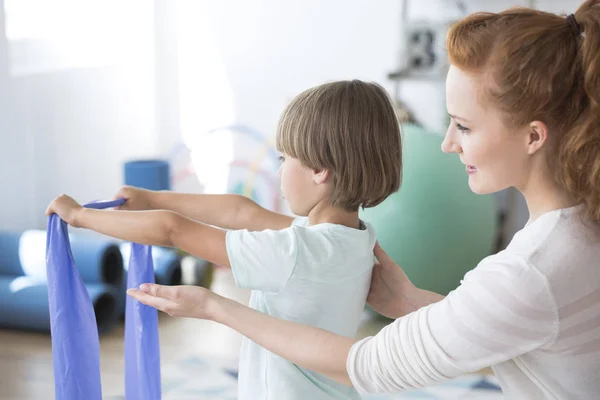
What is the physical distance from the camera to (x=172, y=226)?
4.42 feet

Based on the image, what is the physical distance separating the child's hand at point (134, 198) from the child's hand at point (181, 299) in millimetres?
346

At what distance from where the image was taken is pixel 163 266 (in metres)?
3.58

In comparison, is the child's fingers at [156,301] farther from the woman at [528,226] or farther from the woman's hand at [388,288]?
the woman's hand at [388,288]

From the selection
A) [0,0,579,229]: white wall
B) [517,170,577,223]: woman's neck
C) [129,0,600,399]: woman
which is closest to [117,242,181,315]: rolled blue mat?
[0,0,579,229]: white wall

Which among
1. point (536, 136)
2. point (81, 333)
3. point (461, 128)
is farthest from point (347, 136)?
point (81, 333)

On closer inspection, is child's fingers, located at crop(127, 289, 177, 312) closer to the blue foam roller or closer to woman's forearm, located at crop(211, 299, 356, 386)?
woman's forearm, located at crop(211, 299, 356, 386)

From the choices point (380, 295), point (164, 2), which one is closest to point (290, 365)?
point (380, 295)

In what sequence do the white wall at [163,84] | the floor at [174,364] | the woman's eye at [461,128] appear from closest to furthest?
the woman's eye at [461,128] < the floor at [174,364] < the white wall at [163,84]

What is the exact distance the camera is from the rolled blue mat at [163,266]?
11.6 ft

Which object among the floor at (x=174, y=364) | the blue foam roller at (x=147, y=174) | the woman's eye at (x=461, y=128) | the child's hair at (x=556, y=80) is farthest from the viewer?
the blue foam roller at (x=147, y=174)

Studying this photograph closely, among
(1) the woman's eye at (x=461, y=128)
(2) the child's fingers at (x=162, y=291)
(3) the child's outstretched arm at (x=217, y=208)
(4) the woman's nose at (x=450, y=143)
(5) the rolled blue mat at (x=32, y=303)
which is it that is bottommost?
(5) the rolled blue mat at (x=32, y=303)

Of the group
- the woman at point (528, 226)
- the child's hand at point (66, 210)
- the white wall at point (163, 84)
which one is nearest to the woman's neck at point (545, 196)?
the woman at point (528, 226)

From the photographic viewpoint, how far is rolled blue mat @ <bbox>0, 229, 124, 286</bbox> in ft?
11.0

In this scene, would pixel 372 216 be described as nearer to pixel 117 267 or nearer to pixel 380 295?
pixel 117 267
